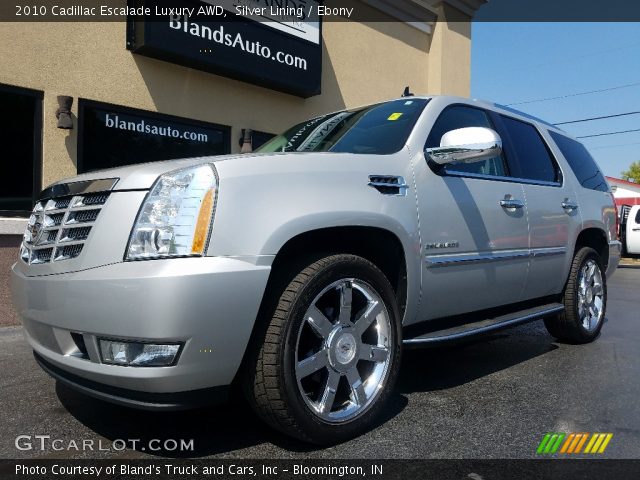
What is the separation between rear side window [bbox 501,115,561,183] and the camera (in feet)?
13.4

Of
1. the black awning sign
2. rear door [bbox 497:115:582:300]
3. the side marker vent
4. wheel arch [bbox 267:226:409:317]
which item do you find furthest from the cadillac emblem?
the black awning sign

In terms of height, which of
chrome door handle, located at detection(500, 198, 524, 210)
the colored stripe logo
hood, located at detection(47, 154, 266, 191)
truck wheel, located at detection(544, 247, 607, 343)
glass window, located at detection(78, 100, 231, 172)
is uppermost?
glass window, located at detection(78, 100, 231, 172)

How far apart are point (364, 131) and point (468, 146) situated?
0.67m

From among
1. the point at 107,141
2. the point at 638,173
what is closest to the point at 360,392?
the point at 107,141

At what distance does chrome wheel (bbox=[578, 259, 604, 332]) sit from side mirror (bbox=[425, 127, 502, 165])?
7.22 ft

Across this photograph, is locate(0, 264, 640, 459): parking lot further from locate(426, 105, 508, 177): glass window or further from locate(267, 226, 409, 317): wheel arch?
locate(426, 105, 508, 177): glass window

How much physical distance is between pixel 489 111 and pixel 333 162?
185cm

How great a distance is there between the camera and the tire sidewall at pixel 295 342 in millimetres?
2309

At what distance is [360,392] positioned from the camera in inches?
105

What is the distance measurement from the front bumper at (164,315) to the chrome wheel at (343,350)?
34 centimetres

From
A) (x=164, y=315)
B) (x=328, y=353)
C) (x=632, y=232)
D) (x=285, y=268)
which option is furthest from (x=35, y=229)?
(x=632, y=232)

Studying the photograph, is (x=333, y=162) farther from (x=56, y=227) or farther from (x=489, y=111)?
(x=489, y=111)

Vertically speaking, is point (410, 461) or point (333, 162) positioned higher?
point (333, 162)

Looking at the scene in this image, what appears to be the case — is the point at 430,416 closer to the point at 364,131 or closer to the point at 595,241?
the point at 364,131
